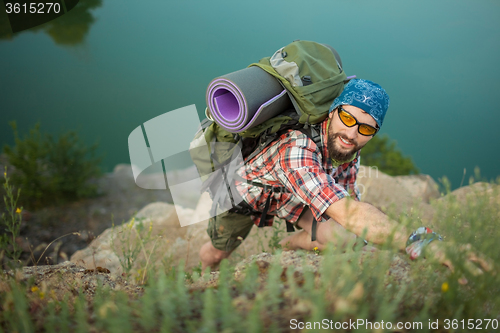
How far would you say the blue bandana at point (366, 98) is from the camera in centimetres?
221

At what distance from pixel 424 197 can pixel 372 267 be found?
538cm

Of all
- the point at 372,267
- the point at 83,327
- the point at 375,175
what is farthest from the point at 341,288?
the point at 375,175

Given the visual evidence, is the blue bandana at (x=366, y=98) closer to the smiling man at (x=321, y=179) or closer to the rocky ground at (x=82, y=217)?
the smiling man at (x=321, y=179)

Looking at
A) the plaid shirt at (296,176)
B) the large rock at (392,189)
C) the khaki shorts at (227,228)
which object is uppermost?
the plaid shirt at (296,176)

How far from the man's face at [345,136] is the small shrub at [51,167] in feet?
21.7

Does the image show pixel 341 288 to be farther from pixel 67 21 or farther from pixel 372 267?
pixel 67 21

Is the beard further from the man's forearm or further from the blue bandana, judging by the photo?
the man's forearm

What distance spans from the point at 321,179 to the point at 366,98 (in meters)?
0.77

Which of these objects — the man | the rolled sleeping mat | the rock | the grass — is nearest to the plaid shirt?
the man

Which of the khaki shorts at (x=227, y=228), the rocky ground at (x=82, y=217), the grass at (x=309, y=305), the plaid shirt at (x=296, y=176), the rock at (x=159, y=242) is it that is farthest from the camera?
the rocky ground at (x=82, y=217)

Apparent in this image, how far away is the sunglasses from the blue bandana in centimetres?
6

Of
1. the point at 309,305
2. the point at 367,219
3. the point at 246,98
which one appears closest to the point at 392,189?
the point at 367,219

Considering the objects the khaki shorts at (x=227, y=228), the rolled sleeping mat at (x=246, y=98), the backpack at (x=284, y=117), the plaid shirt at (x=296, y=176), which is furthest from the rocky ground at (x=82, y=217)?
the rolled sleeping mat at (x=246, y=98)

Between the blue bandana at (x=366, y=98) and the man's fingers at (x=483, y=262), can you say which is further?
the blue bandana at (x=366, y=98)
